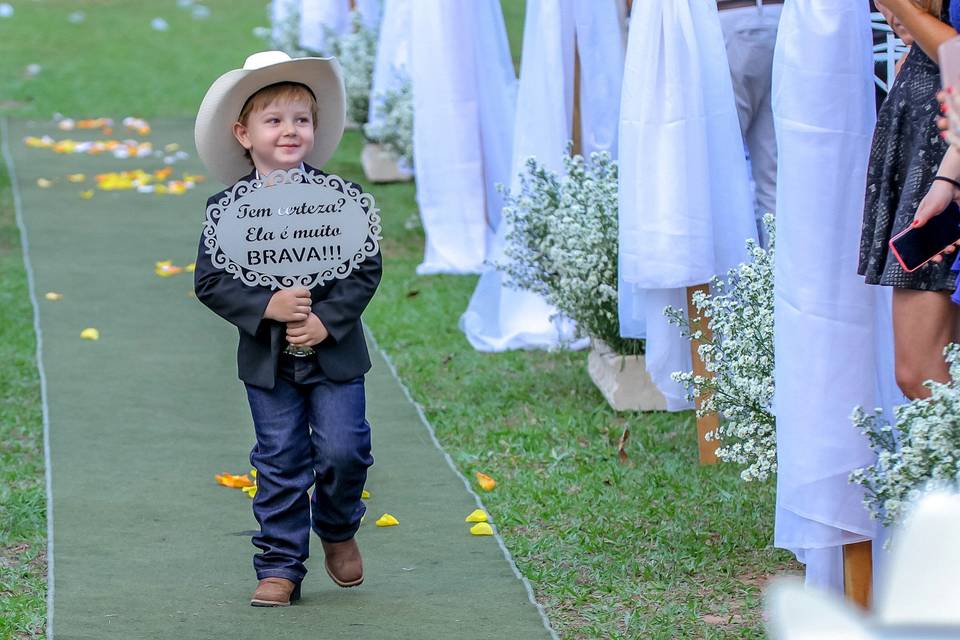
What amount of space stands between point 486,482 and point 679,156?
3.91 feet

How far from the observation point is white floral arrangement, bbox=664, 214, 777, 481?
3.63 m

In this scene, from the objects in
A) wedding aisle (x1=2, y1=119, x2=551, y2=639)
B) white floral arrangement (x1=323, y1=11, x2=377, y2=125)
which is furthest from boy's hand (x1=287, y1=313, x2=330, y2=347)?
white floral arrangement (x1=323, y1=11, x2=377, y2=125)

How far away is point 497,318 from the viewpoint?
661 centimetres

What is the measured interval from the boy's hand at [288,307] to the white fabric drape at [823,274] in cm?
112

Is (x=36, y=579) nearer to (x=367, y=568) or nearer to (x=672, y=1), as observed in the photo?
(x=367, y=568)

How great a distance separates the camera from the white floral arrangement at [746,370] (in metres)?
3.63

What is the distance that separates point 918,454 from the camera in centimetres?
269

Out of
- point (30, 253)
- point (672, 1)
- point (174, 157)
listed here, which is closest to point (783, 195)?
point (672, 1)

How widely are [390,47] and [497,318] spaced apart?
3.51 metres

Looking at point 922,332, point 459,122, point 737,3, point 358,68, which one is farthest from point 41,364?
point 358,68

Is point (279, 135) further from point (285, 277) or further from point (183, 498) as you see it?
point (183, 498)

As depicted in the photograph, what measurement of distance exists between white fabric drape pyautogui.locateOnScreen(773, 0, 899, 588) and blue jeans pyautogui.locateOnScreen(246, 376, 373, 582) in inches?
41.0

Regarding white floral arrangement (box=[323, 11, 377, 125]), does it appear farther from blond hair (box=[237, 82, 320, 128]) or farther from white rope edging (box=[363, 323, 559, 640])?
blond hair (box=[237, 82, 320, 128])

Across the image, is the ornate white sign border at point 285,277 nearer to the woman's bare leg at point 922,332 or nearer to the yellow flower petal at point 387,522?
the yellow flower petal at point 387,522
